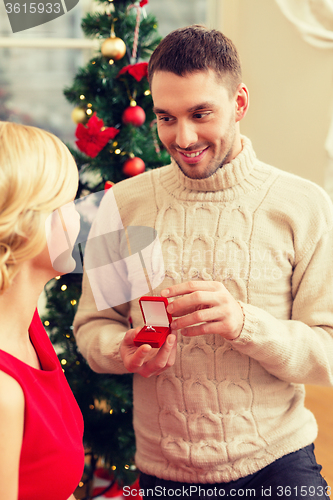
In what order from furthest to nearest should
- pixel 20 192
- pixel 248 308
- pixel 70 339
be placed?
pixel 70 339 < pixel 248 308 < pixel 20 192

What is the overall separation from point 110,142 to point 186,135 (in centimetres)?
66

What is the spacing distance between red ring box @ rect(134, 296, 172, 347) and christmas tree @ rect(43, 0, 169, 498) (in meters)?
0.71

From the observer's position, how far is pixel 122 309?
130cm

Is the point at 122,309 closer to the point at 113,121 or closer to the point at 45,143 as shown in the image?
the point at 45,143

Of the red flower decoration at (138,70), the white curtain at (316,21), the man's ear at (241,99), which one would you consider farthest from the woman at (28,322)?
the white curtain at (316,21)

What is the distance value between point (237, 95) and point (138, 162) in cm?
56

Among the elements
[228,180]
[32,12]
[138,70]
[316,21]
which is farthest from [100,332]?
[32,12]

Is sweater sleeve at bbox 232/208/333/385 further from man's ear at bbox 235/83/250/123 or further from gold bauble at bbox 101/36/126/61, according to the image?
gold bauble at bbox 101/36/126/61

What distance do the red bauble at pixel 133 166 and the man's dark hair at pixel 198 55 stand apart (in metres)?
0.50

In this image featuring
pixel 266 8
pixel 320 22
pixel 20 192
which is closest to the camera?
pixel 20 192

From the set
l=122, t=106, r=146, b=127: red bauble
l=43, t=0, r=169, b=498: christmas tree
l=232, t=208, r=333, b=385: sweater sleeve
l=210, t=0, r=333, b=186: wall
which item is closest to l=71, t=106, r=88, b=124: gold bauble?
l=43, t=0, r=169, b=498: christmas tree

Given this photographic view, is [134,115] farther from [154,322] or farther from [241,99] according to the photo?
[154,322]

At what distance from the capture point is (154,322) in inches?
39.7

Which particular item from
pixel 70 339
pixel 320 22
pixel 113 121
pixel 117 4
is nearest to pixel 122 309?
pixel 70 339
